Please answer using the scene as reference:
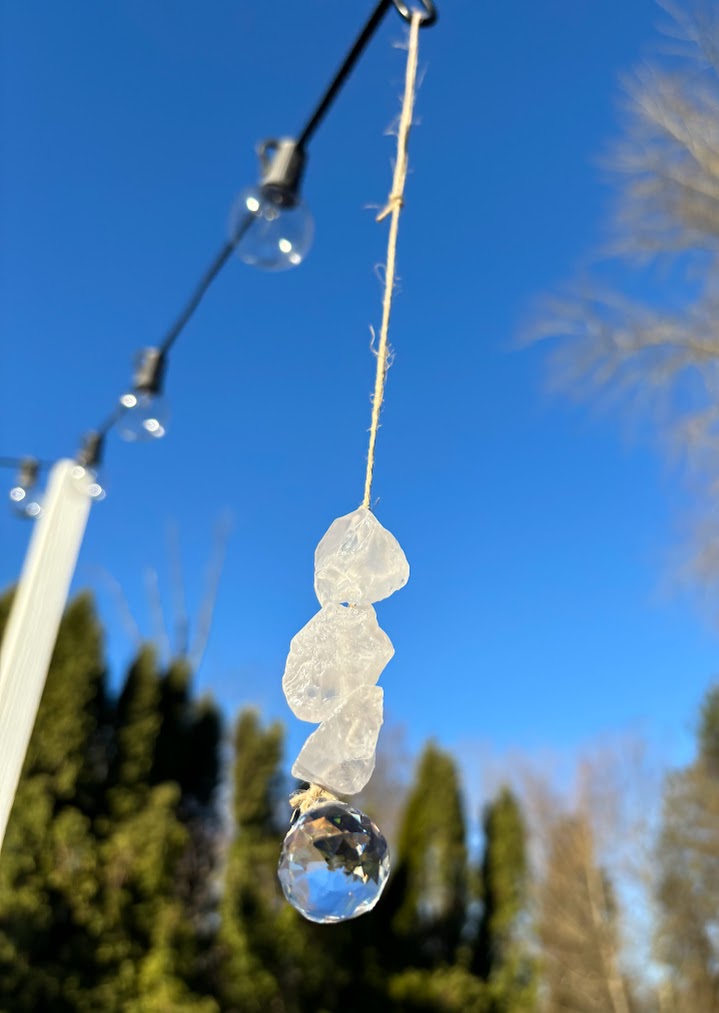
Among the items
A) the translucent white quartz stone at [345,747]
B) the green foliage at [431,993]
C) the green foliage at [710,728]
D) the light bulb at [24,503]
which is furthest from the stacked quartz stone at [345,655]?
the green foliage at [710,728]

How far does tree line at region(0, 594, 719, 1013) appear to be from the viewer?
17.1 feet

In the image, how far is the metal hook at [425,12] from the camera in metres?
0.86

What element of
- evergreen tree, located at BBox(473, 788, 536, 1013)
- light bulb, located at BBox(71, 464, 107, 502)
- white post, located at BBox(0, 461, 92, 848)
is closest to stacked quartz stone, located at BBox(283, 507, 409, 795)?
white post, located at BBox(0, 461, 92, 848)

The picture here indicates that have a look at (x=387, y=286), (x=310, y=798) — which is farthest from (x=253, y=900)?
(x=387, y=286)

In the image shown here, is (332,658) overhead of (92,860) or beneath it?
overhead

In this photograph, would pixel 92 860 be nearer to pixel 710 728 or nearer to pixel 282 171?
pixel 282 171

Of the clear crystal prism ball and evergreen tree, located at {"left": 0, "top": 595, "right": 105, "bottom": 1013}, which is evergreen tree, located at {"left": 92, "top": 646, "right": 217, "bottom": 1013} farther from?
the clear crystal prism ball

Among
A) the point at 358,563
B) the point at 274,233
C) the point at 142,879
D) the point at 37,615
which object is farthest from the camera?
the point at 142,879

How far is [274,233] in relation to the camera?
119 centimetres

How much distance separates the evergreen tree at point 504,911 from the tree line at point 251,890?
0.02m

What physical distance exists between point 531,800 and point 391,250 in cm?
1122

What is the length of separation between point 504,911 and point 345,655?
8.43 m

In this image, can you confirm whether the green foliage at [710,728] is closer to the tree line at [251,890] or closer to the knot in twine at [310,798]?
the tree line at [251,890]

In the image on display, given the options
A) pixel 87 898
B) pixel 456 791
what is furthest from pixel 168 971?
pixel 456 791
